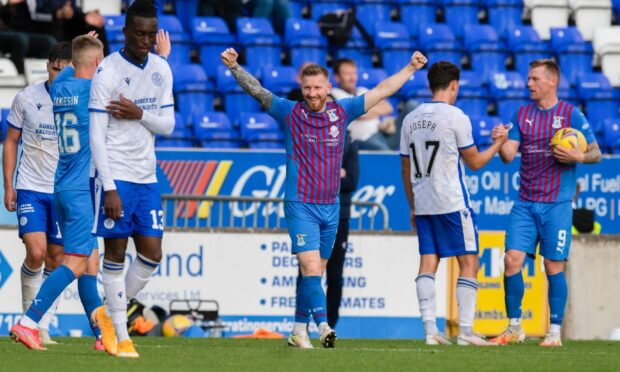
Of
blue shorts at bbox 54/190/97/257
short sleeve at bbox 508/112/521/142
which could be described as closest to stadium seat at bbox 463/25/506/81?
short sleeve at bbox 508/112/521/142

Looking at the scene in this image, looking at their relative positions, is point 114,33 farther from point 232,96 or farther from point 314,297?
point 314,297

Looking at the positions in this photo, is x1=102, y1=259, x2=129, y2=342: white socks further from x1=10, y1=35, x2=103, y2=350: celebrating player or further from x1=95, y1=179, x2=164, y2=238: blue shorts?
x1=10, y1=35, x2=103, y2=350: celebrating player

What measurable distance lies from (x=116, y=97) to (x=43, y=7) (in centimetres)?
979

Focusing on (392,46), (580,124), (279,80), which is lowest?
(580,124)

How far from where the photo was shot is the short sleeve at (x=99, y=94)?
8258 mm

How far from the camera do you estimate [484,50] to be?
2066 centimetres

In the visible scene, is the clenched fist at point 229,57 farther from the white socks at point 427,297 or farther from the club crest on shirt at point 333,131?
the white socks at point 427,297

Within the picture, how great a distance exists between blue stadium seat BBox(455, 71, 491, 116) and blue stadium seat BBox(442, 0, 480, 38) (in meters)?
1.77

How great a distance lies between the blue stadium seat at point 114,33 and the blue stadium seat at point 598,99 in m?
6.78

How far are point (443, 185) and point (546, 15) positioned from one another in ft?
38.4

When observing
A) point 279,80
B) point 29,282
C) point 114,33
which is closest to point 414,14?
point 279,80

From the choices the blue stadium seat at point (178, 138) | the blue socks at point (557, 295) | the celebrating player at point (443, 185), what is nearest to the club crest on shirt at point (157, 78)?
the celebrating player at point (443, 185)

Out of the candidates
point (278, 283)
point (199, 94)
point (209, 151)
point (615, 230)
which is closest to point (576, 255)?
point (615, 230)

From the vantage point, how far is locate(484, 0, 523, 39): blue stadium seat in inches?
852
